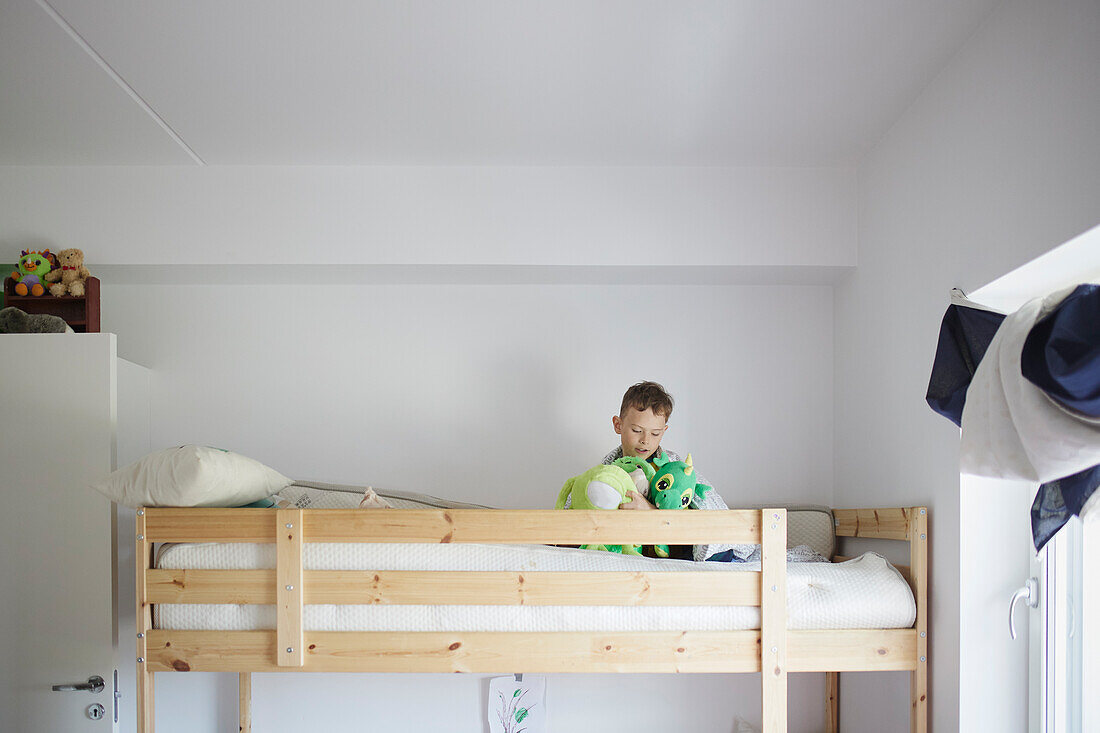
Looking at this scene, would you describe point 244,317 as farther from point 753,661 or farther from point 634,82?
point 753,661

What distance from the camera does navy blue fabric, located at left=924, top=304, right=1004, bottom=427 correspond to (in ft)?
5.80

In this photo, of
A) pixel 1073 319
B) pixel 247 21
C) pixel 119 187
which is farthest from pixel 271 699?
pixel 1073 319

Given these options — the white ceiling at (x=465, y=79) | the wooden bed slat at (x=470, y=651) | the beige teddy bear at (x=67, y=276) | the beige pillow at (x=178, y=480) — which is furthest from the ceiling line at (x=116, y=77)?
the wooden bed slat at (x=470, y=651)

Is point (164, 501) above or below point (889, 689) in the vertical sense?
above

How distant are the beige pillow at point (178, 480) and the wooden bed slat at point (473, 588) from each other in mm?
185

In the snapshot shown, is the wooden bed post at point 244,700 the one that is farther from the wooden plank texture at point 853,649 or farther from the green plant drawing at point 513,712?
the wooden plank texture at point 853,649

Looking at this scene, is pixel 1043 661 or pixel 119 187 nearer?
pixel 1043 661

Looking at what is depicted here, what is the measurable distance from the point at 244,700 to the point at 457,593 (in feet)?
4.30

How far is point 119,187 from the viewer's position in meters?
2.93

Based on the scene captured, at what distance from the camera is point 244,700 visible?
287 centimetres

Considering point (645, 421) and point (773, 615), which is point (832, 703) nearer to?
point (773, 615)

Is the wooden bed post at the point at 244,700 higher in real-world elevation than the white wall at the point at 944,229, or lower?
lower

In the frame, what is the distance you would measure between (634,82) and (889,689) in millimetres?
1918

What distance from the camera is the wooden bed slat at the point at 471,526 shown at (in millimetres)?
2041
